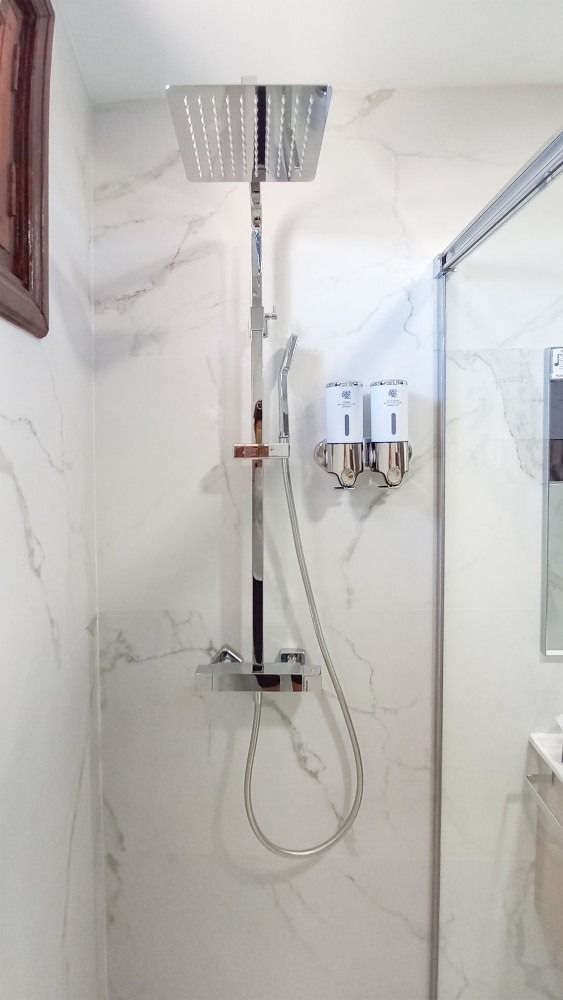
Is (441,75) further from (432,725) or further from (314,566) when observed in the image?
(432,725)

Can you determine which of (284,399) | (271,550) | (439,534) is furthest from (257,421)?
(439,534)

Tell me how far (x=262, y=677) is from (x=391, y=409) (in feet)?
1.97

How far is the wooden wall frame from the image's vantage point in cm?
87

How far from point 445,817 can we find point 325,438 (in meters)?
0.91

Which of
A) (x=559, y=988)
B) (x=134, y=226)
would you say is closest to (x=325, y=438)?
(x=134, y=226)

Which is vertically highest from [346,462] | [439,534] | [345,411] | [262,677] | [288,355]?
[288,355]

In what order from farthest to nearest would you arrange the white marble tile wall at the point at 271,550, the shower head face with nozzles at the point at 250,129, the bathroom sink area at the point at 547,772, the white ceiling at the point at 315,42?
the white marble tile wall at the point at 271,550, the bathroom sink area at the point at 547,772, the white ceiling at the point at 315,42, the shower head face with nozzles at the point at 250,129

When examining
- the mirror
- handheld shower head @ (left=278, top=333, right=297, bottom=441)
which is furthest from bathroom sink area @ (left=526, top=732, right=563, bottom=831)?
handheld shower head @ (left=278, top=333, right=297, bottom=441)

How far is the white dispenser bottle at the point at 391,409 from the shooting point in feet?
3.87

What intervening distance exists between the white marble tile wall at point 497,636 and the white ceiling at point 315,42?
38 cm

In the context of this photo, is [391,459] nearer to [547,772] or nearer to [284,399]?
[284,399]

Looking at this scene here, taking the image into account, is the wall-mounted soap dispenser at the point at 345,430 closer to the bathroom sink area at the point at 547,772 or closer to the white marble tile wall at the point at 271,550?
the white marble tile wall at the point at 271,550

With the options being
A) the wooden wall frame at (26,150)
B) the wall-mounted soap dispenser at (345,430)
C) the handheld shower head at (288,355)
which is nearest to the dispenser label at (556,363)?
the wall-mounted soap dispenser at (345,430)

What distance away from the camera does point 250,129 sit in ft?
2.96
